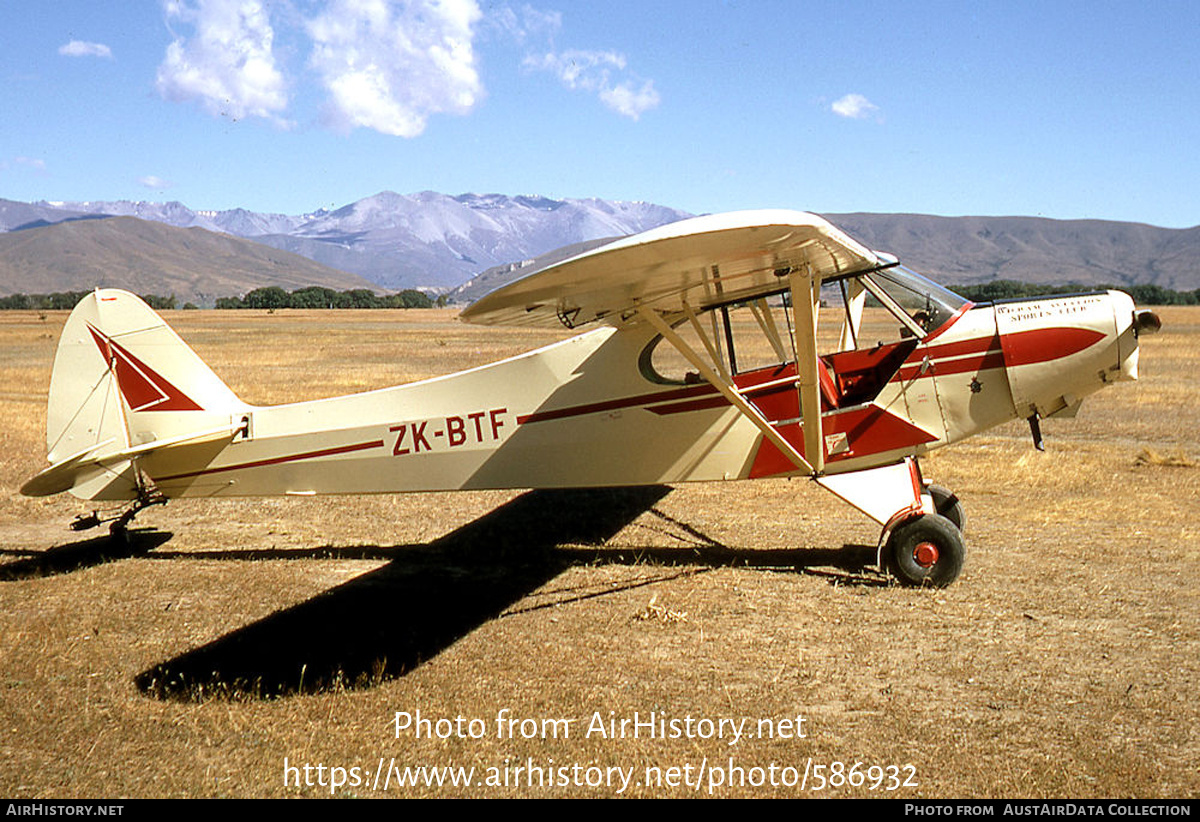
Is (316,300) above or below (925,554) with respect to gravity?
above

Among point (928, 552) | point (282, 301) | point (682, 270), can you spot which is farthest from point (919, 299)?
point (282, 301)

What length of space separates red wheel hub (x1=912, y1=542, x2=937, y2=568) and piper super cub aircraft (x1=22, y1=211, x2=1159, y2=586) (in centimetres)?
1

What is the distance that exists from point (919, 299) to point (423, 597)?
4.89m

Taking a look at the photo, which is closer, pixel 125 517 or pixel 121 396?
pixel 121 396

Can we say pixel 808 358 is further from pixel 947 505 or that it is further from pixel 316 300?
pixel 316 300

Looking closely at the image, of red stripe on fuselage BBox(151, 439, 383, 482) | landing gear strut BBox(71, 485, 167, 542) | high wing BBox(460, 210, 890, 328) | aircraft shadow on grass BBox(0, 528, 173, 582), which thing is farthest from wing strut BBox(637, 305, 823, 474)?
aircraft shadow on grass BBox(0, 528, 173, 582)

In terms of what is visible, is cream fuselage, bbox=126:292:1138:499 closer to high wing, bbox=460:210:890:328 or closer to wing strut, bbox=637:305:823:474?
wing strut, bbox=637:305:823:474

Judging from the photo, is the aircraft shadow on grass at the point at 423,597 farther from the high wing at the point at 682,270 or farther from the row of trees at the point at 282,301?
the row of trees at the point at 282,301

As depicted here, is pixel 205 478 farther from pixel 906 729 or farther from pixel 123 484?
pixel 906 729

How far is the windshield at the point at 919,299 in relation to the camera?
24.2ft

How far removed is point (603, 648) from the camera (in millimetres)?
6070

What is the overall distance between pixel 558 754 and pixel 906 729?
191 centimetres

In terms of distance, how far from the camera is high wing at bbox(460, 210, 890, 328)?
4.68 metres

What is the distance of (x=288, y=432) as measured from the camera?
314 inches
